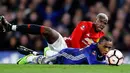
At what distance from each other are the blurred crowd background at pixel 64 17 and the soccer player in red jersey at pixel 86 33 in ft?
6.72

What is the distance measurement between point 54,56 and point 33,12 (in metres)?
4.34

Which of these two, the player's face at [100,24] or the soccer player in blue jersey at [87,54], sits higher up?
the player's face at [100,24]

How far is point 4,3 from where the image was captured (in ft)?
52.1

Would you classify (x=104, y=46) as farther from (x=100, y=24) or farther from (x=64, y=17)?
(x=64, y=17)

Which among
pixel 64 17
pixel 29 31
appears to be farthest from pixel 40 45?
pixel 29 31

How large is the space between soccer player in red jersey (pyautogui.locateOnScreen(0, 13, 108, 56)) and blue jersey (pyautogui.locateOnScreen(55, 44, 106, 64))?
1.77ft

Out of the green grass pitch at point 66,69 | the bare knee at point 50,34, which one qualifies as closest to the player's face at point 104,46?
the green grass pitch at point 66,69

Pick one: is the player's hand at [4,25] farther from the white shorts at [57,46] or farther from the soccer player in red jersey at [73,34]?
the white shorts at [57,46]

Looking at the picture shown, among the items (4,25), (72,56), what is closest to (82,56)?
(72,56)

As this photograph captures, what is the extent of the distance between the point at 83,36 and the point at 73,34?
0.67ft

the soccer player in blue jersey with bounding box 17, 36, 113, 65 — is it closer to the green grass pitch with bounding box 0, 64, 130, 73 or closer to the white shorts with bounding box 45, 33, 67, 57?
the green grass pitch with bounding box 0, 64, 130, 73

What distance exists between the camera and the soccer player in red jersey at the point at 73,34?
424 inches

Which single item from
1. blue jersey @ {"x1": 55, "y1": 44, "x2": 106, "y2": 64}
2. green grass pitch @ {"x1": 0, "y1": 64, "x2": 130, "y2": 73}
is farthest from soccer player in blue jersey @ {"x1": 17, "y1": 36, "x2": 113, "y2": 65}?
green grass pitch @ {"x1": 0, "y1": 64, "x2": 130, "y2": 73}

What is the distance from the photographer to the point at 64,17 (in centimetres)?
1438
